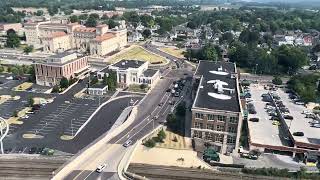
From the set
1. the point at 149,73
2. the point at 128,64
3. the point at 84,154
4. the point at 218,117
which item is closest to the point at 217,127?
the point at 218,117

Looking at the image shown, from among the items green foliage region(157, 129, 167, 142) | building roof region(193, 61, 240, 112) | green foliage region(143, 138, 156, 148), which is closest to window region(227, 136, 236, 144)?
building roof region(193, 61, 240, 112)

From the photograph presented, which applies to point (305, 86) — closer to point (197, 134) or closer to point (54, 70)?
point (197, 134)

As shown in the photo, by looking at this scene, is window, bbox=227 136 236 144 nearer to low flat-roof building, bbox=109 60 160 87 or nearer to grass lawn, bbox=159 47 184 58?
low flat-roof building, bbox=109 60 160 87

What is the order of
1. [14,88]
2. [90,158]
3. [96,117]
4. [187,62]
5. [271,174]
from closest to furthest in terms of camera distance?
[90,158], [271,174], [96,117], [14,88], [187,62]

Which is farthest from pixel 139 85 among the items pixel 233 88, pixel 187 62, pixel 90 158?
pixel 90 158

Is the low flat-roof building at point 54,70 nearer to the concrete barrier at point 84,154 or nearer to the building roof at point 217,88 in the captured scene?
the concrete barrier at point 84,154

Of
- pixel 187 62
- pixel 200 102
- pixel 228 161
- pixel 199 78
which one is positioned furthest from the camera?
pixel 187 62

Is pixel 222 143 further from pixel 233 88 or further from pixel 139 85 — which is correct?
pixel 139 85
